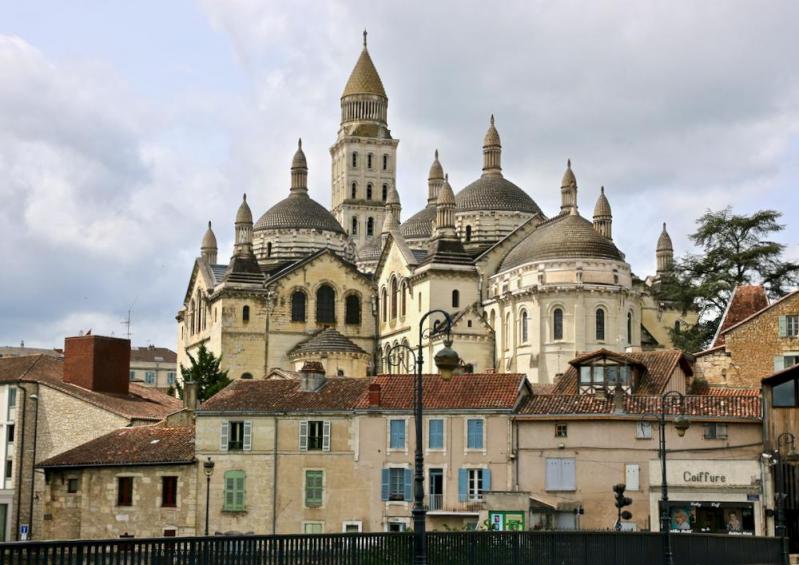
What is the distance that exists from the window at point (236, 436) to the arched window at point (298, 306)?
2207 inches

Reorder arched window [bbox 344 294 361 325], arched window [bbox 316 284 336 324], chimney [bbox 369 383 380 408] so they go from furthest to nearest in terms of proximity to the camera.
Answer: arched window [bbox 344 294 361 325], arched window [bbox 316 284 336 324], chimney [bbox 369 383 380 408]

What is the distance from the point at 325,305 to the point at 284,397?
56.6 metres

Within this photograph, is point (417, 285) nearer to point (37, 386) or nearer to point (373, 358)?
point (373, 358)

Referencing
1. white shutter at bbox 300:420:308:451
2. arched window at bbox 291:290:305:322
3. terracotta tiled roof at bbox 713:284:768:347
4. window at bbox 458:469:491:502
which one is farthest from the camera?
arched window at bbox 291:290:305:322

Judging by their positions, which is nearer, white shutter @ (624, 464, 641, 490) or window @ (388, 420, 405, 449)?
white shutter @ (624, 464, 641, 490)

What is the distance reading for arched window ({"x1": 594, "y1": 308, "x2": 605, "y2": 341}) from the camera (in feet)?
324

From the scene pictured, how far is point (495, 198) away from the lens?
407 ft

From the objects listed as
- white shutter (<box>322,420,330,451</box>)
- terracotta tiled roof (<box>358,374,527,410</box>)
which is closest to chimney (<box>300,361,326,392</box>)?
terracotta tiled roof (<box>358,374,527,410</box>)

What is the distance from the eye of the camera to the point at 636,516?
55.8 metres

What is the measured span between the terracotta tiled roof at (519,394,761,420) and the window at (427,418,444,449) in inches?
124

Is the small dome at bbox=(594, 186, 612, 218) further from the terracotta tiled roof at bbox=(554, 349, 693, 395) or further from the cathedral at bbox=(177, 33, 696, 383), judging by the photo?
the terracotta tiled roof at bbox=(554, 349, 693, 395)

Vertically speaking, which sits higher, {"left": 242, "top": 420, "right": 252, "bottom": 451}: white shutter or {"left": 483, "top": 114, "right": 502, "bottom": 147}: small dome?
{"left": 483, "top": 114, "right": 502, "bottom": 147}: small dome

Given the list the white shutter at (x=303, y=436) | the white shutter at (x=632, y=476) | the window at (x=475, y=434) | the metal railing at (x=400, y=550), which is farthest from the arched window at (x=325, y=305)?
the metal railing at (x=400, y=550)

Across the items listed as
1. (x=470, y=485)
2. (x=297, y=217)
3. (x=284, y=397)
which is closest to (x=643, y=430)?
(x=470, y=485)
